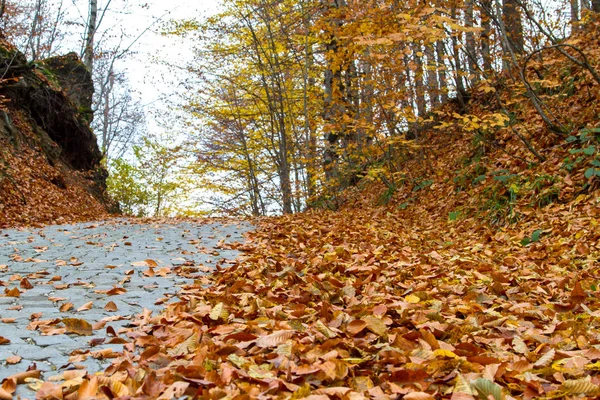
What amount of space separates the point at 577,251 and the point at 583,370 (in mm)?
2648

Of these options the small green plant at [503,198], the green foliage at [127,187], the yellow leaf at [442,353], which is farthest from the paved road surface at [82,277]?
the green foliage at [127,187]

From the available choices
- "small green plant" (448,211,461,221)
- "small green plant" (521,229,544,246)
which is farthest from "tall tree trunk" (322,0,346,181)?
"small green plant" (521,229,544,246)

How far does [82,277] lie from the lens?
4.18 meters

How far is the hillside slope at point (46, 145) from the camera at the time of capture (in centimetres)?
1028

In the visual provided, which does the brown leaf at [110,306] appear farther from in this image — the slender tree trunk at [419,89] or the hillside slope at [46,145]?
the hillside slope at [46,145]

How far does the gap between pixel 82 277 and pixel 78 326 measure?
1.61 meters

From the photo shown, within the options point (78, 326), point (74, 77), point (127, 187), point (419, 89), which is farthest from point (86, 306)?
point (127, 187)

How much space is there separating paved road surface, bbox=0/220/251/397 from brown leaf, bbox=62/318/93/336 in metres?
0.04

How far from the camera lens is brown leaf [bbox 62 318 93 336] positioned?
2.68 meters

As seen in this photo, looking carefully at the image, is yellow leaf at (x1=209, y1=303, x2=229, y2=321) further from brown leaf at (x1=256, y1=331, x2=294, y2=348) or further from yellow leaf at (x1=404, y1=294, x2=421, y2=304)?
yellow leaf at (x1=404, y1=294, x2=421, y2=304)

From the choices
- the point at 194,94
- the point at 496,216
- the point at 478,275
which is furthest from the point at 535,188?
the point at 194,94

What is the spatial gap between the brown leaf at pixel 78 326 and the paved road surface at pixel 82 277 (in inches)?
1.6

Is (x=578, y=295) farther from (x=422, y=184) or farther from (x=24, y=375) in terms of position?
(x=422, y=184)

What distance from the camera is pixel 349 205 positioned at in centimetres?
1084
